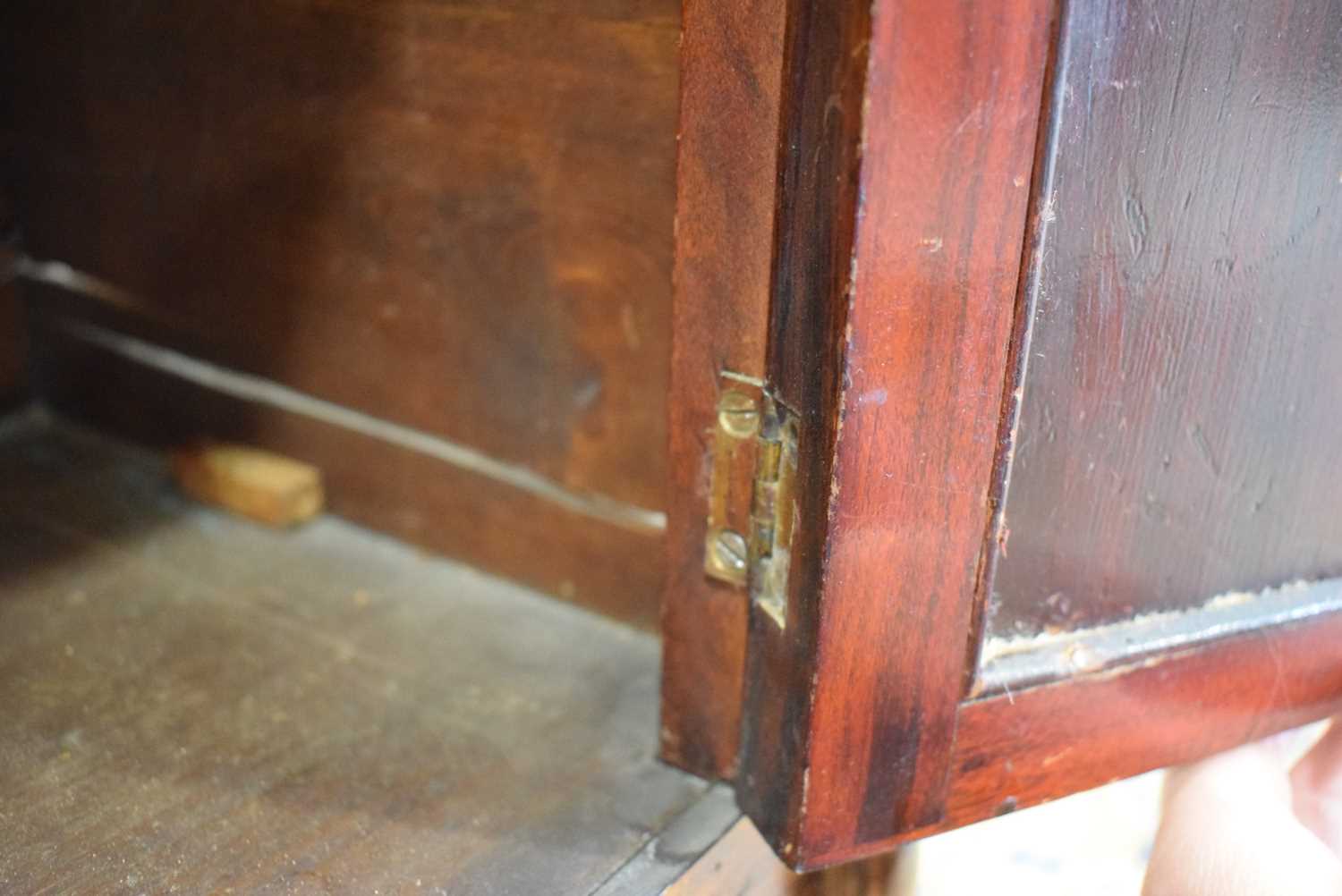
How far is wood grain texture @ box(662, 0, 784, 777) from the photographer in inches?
25.4

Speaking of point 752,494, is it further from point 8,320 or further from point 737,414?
point 8,320

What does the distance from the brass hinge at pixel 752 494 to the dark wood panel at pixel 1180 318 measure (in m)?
0.13

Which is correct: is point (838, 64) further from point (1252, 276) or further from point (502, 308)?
point (502, 308)

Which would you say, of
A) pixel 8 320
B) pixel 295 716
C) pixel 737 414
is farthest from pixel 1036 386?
pixel 8 320

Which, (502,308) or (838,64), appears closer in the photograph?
(838,64)

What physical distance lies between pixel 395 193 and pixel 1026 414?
61 cm

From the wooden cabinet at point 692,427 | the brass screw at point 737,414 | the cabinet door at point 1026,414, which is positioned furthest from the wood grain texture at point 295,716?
the brass screw at point 737,414

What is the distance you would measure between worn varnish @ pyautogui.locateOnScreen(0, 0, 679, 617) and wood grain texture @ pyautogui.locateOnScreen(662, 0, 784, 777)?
19 cm

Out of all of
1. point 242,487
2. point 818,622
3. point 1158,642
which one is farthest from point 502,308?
point 1158,642

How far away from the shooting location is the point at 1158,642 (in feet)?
2.47

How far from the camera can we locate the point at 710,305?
706mm

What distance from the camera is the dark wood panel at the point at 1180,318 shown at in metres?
0.63

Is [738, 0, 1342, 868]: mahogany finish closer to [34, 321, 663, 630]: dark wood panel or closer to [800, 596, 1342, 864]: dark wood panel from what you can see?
[800, 596, 1342, 864]: dark wood panel

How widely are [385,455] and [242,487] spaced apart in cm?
16
